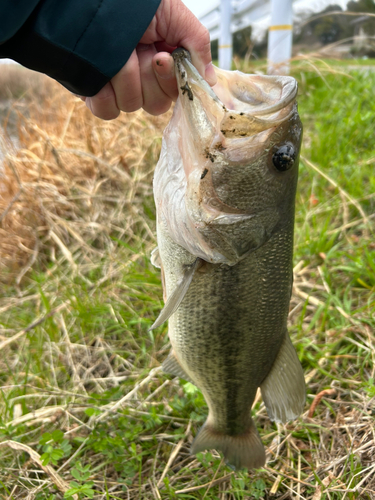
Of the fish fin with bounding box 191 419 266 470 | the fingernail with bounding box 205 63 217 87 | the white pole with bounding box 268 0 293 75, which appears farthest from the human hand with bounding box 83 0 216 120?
the white pole with bounding box 268 0 293 75

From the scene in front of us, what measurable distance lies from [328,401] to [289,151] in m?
1.41

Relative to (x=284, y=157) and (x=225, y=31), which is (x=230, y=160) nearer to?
(x=284, y=157)

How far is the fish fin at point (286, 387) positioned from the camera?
4.97 feet

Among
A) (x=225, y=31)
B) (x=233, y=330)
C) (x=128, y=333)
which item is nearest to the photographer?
(x=233, y=330)

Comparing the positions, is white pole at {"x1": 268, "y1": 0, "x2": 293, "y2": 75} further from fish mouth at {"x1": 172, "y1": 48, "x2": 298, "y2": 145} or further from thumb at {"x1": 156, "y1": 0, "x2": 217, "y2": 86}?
fish mouth at {"x1": 172, "y1": 48, "x2": 298, "y2": 145}

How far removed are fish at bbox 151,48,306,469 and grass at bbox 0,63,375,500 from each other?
0.32 m

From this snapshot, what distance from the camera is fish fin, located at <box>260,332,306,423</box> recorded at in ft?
Answer: 4.97

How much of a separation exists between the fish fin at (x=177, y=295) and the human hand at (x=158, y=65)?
611 millimetres

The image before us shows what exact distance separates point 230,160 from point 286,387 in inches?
36.5

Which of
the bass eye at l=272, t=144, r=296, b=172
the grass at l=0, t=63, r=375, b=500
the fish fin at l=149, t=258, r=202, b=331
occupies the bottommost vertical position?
the grass at l=0, t=63, r=375, b=500

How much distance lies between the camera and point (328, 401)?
2.00m

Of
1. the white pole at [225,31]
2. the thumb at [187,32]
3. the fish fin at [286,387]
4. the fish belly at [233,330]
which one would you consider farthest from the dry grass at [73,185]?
the white pole at [225,31]

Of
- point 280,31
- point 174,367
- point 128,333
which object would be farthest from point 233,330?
point 280,31

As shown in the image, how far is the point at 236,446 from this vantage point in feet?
5.33
